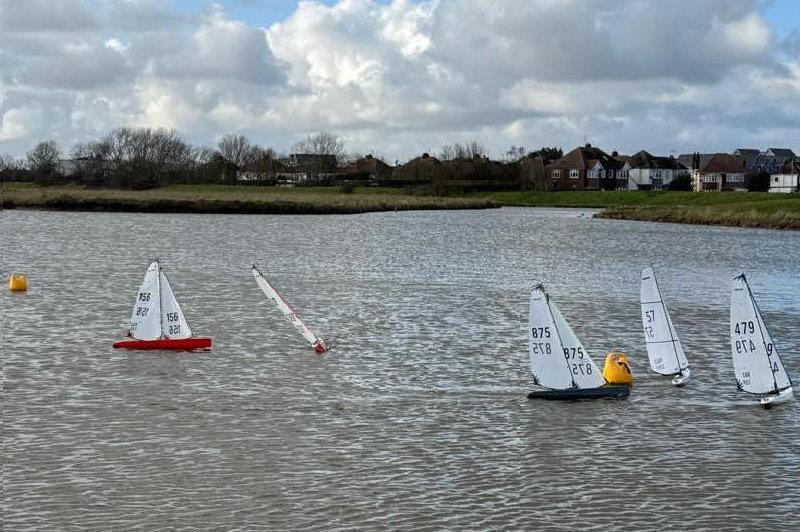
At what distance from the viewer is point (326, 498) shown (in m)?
15.6

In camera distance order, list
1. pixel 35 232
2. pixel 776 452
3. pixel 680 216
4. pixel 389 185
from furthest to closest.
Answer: pixel 389 185 < pixel 680 216 < pixel 35 232 < pixel 776 452

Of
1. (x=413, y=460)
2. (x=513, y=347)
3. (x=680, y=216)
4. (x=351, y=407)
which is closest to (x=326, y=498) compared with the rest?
(x=413, y=460)

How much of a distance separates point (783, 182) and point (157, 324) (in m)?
180

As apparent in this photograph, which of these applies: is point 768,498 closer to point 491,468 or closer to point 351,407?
point 491,468

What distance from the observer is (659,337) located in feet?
81.1

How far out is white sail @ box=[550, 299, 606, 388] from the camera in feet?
71.4

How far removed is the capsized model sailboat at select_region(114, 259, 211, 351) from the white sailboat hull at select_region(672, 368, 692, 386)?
10915 mm

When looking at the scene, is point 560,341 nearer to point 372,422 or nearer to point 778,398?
point 372,422

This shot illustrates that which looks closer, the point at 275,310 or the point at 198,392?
the point at 198,392

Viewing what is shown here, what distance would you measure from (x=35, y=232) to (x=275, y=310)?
4518 centimetres

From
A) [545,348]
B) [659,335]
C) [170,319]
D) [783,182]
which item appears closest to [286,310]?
[170,319]

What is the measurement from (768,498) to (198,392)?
434 inches

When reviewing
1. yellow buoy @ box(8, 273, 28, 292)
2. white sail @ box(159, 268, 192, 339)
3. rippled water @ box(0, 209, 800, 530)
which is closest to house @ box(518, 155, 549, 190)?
rippled water @ box(0, 209, 800, 530)

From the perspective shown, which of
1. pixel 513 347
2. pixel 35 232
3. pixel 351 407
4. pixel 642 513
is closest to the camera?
pixel 642 513
